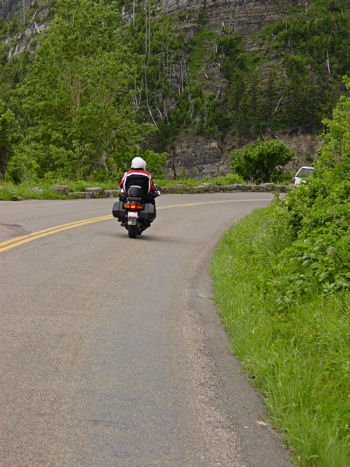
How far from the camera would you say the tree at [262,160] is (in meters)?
41.2

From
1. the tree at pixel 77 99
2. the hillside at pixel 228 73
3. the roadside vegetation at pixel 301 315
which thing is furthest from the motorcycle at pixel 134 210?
the hillside at pixel 228 73

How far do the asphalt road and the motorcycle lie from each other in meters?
3.21

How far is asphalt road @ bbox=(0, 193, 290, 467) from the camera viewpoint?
3586 millimetres

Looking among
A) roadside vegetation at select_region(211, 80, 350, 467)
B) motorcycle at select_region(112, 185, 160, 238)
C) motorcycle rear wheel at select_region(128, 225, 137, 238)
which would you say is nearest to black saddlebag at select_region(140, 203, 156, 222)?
motorcycle at select_region(112, 185, 160, 238)

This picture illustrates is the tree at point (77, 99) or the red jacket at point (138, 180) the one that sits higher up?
the tree at point (77, 99)

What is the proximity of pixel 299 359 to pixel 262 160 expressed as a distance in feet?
125

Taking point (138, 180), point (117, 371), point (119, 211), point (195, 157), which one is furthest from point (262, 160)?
point (195, 157)

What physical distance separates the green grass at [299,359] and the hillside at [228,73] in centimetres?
9455

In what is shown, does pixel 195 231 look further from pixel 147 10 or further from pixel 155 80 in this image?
pixel 147 10

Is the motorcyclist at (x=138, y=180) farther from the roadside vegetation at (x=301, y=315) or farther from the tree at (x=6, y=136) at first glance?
the tree at (x=6, y=136)

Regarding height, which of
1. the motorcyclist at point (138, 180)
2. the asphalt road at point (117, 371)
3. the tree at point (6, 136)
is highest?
the tree at point (6, 136)

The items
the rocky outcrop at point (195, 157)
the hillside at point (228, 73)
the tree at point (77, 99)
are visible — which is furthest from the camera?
the rocky outcrop at point (195, 157)

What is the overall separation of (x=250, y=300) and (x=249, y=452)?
12.8ft

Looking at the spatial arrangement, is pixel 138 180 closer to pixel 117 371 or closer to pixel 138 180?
pixel 138 180
